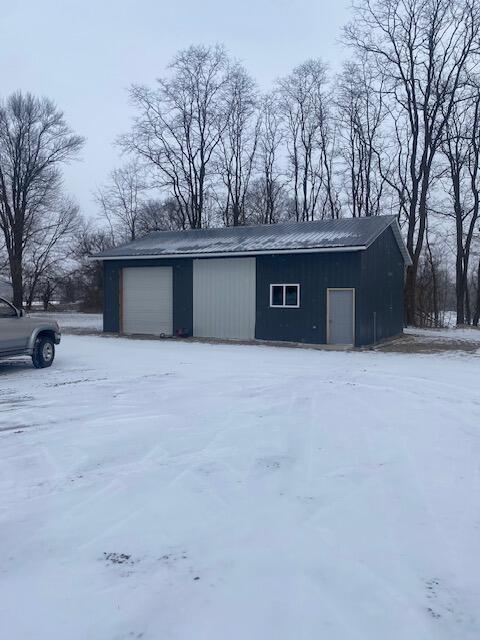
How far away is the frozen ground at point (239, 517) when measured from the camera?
3104 mm

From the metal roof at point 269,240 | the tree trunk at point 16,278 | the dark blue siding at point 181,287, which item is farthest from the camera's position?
the tree trunk at point 16,278

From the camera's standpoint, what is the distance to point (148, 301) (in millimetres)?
22828

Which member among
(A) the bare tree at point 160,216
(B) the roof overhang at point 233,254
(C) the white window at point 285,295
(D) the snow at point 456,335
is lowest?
(D) the snow at point 456,335

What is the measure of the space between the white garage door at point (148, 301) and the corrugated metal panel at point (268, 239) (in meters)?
0.86

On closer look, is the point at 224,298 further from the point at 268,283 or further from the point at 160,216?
the point at 160,216

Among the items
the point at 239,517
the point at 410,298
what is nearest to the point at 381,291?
the point at 410,298

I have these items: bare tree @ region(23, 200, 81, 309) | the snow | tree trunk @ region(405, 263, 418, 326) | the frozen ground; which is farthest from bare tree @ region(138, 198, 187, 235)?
the frozen ground

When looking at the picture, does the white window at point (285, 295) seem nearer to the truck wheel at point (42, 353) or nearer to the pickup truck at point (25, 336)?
the pickup truck at point (25, 336)

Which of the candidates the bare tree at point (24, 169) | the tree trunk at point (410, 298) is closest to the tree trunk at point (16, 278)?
the bare tree at point (24, 169)

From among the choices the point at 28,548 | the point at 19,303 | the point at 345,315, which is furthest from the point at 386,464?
the point at 19,303

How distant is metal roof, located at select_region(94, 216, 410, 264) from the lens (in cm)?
1902

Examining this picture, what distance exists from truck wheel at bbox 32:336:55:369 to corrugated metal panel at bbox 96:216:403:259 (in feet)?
28.4

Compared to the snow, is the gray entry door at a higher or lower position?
higher

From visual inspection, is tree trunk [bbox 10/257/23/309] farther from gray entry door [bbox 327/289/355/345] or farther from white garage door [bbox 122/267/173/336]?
gray entry door [bbox 327/289/355/345]
